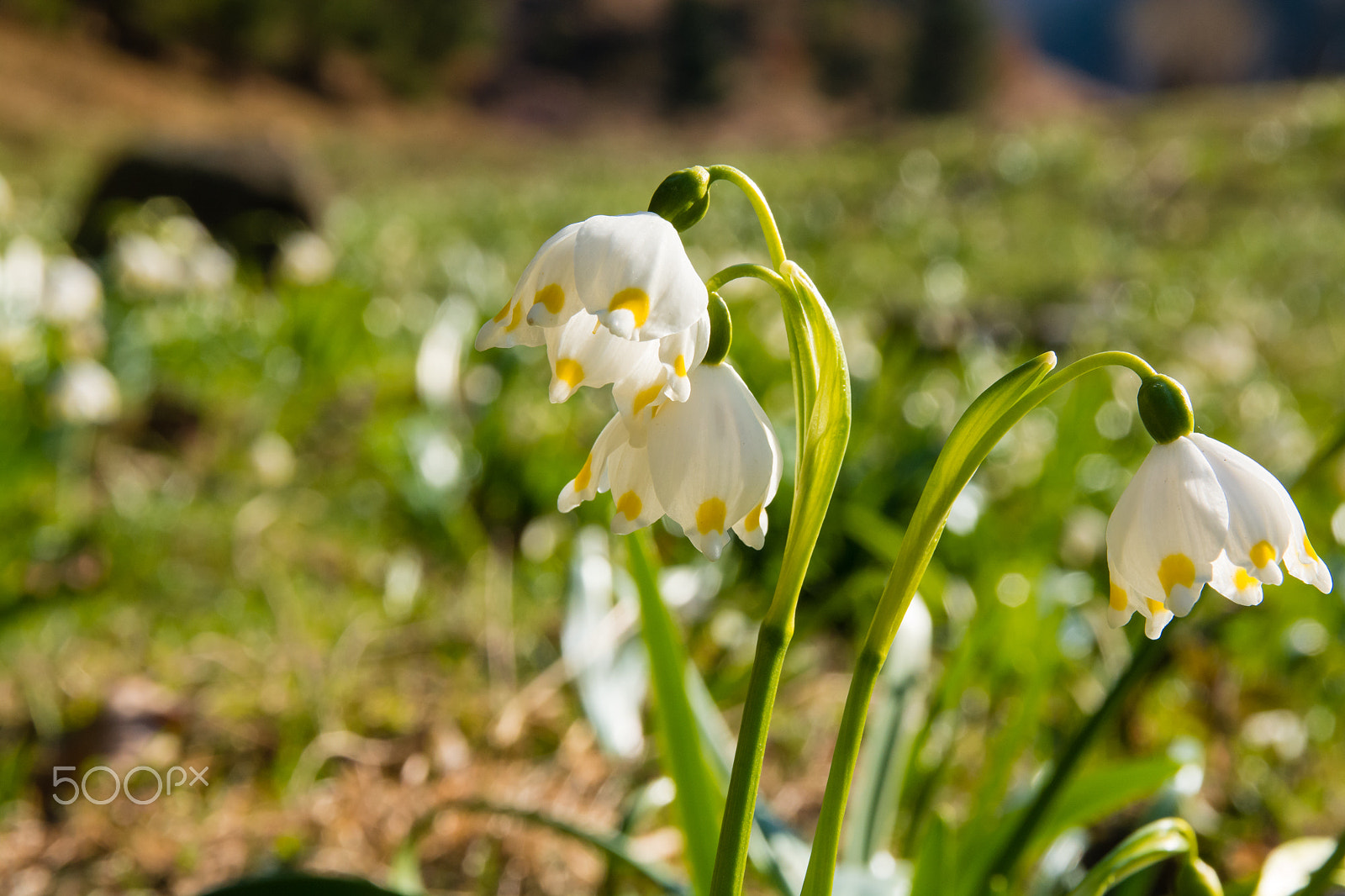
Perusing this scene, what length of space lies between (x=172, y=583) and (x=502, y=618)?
67 centimetres

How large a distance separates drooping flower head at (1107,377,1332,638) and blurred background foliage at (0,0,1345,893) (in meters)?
0.27

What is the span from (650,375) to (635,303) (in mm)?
71

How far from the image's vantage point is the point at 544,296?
59cm

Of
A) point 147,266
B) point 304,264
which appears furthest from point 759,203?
point 304,264

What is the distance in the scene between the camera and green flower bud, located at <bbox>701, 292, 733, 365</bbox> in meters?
0.62

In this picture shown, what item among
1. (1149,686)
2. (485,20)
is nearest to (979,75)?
(485,20)

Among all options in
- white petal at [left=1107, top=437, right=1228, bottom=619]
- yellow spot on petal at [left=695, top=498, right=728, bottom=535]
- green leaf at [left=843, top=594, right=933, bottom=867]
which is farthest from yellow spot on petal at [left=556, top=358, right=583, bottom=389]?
green leaf at [left=843, top=594, right=933, bottom=867]

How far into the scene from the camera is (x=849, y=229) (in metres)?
8.05

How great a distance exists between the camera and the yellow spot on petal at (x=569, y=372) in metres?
0.61

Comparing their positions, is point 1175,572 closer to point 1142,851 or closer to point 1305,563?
point 1305,563

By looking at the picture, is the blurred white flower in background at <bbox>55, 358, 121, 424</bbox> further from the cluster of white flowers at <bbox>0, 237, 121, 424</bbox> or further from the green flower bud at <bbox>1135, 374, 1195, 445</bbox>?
the green flower bud at <bbox>1135, 374, 1195, 445</bbox>

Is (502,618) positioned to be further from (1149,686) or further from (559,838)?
(1149,686)

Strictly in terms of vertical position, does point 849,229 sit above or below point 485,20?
above

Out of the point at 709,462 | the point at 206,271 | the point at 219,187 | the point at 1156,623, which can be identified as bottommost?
the point at 219,187
